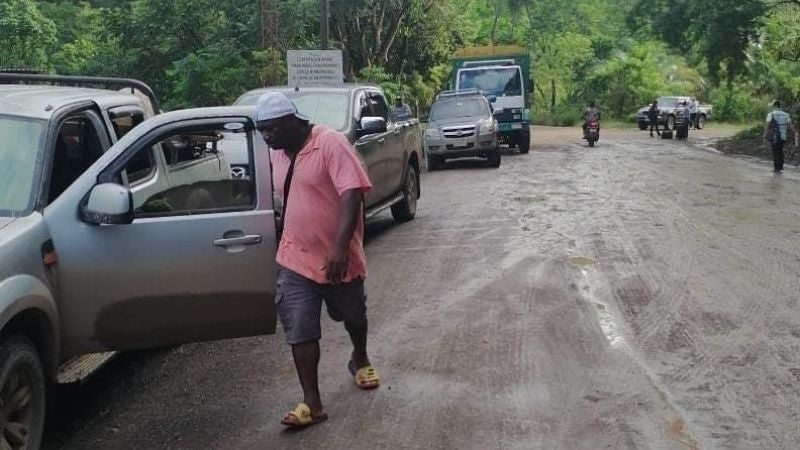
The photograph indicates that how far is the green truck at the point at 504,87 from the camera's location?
88.4 feet

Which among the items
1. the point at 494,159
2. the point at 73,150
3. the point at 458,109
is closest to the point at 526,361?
the point at 73,150

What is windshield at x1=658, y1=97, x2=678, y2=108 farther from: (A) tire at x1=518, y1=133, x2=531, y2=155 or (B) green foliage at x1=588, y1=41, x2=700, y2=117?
(A) tire at x1=518, y1=133, x2=531, y2=155

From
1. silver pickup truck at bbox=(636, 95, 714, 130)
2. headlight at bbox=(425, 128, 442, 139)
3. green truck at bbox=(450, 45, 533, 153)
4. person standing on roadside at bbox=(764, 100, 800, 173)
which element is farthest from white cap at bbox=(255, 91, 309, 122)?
silver pickup truck at bbox=(636, 95, 714, 130)

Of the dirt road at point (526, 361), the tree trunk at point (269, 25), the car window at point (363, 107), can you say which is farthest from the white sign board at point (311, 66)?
the dirt road at point (526, 361)

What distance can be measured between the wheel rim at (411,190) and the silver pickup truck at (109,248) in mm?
7225

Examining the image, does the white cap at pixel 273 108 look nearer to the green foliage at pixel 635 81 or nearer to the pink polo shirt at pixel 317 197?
the pink polo shirt at pixel 317 197

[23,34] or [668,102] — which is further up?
[23,34]

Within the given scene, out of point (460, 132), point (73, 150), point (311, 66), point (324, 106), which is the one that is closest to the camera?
point (73, 150)

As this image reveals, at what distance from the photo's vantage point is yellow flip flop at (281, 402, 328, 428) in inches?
191

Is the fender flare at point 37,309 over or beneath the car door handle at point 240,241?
beneath

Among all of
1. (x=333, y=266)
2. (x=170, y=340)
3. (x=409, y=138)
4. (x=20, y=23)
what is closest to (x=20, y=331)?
(x=170, y=340)

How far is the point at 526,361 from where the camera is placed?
6.04 meters

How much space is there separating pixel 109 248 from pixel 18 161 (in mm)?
676

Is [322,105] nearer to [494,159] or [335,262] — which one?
[335,262]
